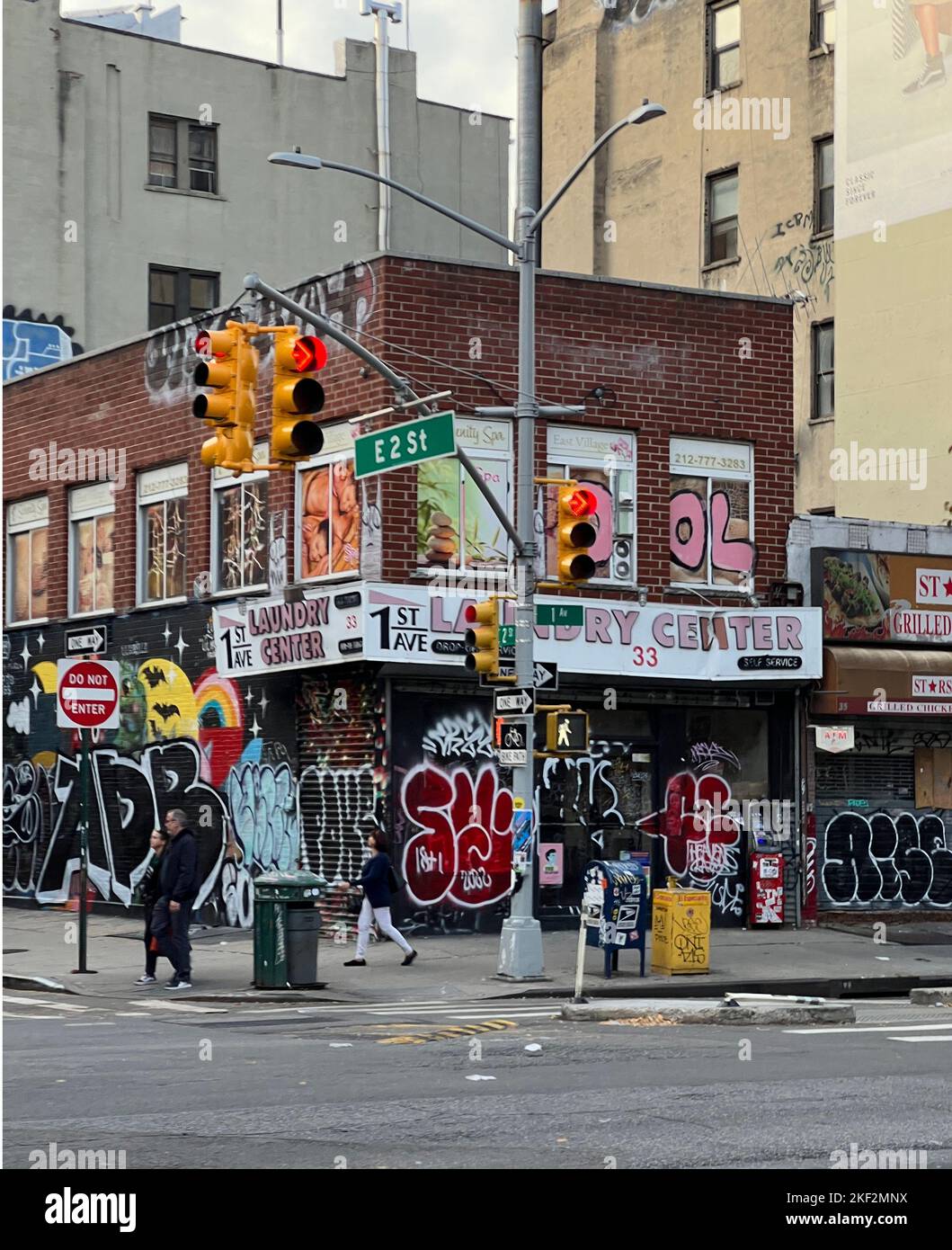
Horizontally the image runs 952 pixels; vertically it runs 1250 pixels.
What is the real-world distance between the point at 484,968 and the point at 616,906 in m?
1.94

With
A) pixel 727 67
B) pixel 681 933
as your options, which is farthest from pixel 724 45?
pixel 681 933

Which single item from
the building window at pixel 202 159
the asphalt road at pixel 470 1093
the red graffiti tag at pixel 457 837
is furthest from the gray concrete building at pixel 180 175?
the asphalt road at pixel 470 1093

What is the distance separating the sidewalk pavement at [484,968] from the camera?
61.9 feet

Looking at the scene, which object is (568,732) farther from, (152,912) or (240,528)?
(240,528)

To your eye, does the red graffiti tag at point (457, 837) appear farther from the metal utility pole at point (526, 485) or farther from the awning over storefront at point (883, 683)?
the awning over storefront at point (883, 683)

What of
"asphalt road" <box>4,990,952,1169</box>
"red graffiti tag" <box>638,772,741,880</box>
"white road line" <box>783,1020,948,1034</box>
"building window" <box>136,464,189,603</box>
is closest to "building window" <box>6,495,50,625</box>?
"building window" <box>136,464,189,603</box>

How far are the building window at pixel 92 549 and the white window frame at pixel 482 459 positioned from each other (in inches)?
285

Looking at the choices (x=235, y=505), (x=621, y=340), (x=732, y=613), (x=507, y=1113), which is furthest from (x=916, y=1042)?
(x=235, y=505)

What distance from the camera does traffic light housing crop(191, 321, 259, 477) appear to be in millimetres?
14500

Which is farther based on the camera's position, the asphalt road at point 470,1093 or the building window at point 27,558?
the building window at point 27,558

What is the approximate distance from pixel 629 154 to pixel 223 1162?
3864 cm

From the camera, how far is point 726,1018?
50.0 feet

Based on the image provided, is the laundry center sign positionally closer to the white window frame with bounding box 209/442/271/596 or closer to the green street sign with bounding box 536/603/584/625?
the green street sign with bounding box 536/603/584/625
